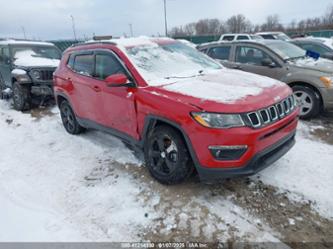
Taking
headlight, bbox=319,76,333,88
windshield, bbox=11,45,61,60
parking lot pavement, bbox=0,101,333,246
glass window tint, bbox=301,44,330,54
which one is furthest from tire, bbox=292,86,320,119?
windshield, bbox=11,45,61,60

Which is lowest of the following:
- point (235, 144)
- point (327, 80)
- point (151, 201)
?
point (151, 201)

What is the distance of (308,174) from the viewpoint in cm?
352

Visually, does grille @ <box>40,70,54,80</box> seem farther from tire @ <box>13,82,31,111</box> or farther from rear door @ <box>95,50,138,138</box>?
rear door @ <box>95,50,138,138</box>

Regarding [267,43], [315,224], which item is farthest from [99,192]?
[267,43]

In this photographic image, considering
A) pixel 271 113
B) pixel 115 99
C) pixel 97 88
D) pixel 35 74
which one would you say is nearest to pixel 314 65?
pixel 271 113

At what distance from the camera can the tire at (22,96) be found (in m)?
7.53

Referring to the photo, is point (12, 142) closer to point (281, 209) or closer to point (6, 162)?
point (6, 162)

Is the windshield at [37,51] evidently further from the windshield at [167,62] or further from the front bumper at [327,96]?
the front bumper at [327,96]

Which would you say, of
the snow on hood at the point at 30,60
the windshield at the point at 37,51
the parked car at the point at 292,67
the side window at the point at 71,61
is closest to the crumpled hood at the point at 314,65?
the parked car at the point at 292,67

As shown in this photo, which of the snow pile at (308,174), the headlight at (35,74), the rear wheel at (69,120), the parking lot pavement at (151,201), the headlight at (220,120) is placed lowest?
the parking lot pavement at (151,201)

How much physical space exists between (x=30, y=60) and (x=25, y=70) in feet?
1.82

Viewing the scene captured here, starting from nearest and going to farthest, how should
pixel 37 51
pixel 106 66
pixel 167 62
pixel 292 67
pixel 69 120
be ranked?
pixel 167 62, pixel 106 66, pixel 69 120, pixel 292 67, pixel 37 51

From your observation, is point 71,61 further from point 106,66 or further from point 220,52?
point 220,52

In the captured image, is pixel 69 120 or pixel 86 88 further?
pixel 69 120
